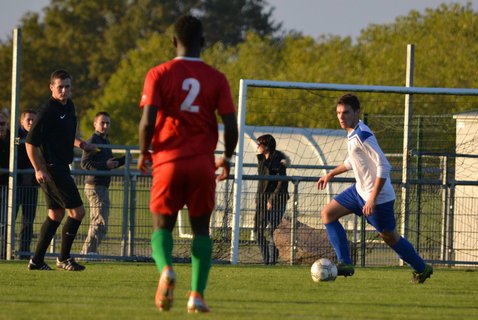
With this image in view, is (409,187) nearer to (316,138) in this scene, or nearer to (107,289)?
(107,289)

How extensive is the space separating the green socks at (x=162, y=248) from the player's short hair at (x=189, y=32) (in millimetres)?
1406

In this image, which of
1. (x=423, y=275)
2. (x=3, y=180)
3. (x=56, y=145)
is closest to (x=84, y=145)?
(x=56, y=145)

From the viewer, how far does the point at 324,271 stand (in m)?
11.9

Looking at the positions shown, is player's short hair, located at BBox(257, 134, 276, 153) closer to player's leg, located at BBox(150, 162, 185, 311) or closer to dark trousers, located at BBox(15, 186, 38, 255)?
dark trousers, located at BBox(15, 186, 38, 255)

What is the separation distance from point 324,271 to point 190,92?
4037 millimetres

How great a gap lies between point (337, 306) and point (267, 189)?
6.30m

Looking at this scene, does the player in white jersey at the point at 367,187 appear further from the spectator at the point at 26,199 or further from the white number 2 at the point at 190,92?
the spectator at the point at 26,199

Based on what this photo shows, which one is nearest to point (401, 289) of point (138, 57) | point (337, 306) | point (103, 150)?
point (337, 306)

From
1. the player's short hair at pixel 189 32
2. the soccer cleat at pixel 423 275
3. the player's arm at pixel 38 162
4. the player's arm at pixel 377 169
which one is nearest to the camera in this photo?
the player's short hair at pixel 189 32

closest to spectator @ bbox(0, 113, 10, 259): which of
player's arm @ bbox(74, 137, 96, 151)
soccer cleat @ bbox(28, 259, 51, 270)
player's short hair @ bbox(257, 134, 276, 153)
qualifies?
soccer cleat @ bbox(28, 259, 51, 270)

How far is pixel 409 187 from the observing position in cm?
1531

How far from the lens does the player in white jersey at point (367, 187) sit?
11.5m

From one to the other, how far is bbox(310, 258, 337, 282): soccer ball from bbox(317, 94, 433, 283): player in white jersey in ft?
0.78

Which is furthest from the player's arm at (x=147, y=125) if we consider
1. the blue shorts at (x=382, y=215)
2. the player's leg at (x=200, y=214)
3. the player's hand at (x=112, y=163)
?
the player's hand at (x=112, y=163)
